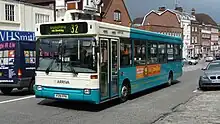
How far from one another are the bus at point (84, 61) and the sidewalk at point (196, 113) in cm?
235

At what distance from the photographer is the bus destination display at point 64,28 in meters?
10.6

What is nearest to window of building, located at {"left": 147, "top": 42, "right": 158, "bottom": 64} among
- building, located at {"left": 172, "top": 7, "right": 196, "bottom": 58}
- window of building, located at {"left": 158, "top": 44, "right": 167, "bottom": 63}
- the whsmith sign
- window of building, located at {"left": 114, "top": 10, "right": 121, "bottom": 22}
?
window of building, located at {"left": 158, "top": 44, "right": 167, "bottom": 63}

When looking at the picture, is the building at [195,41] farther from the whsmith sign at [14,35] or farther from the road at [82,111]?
the road at [82,111]

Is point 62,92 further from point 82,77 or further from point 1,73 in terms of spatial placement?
point 1,73

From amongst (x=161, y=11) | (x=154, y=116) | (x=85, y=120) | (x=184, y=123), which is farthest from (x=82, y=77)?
(x=161, y=11)

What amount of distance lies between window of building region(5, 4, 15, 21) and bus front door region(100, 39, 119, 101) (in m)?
23.7

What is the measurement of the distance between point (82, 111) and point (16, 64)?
4.94 metres

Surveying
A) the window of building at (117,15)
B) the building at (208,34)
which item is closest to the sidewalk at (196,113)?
the window of building at (117,15)

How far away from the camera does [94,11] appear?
49.6 m

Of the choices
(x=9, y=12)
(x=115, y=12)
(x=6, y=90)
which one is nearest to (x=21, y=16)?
(x=9, y=12)

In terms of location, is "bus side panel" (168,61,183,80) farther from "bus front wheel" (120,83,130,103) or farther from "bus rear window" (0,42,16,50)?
"bus rear window" (0,42,16,50)

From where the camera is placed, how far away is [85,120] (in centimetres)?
934

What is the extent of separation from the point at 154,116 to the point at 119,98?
2.60m

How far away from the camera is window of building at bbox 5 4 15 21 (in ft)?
108
